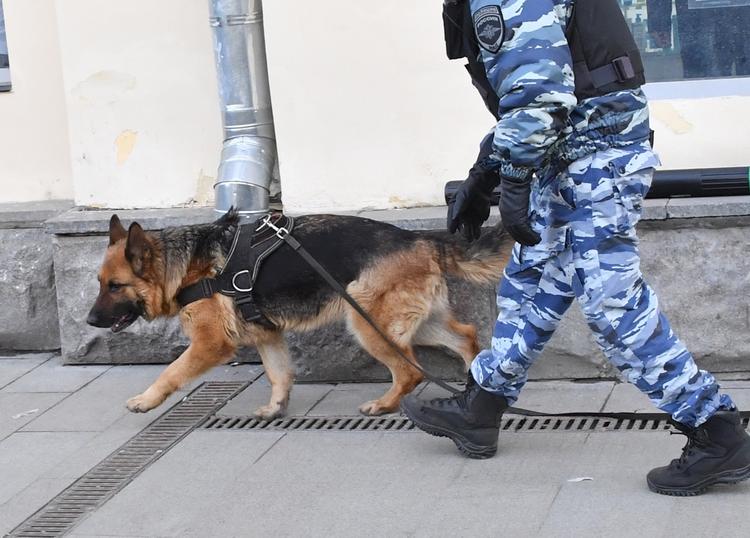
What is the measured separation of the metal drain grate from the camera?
452 cm

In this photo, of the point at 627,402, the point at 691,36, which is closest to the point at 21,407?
the point at 627,402

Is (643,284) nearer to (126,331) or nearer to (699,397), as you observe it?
(699,397)

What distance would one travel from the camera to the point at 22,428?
5.68m

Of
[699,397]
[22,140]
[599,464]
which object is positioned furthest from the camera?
[22,140]

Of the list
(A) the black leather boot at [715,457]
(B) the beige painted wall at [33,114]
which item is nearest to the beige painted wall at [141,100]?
(B) the beige painted wall at [33,114]

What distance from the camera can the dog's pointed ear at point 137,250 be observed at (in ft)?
17.5

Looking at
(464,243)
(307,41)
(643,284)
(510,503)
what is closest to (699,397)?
(643,284)

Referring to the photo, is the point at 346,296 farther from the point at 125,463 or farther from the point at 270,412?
the point at 125,463

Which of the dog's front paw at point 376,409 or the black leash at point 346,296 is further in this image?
the dog's front paw at point 376,409

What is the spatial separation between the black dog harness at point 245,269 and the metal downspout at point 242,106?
2.07 feet

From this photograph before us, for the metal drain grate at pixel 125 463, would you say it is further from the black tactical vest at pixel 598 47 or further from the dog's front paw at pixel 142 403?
the black tactical vest at pixel 598 47

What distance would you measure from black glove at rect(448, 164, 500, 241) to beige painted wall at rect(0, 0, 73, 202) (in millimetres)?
3361

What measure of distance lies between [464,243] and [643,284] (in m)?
1.37

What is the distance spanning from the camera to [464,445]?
15.5ft
